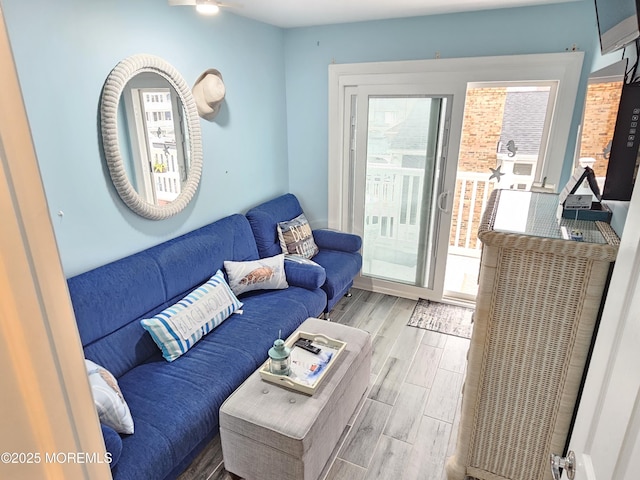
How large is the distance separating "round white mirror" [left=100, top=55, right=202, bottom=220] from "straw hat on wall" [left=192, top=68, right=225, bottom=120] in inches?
3.6

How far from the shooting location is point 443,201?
333 cm

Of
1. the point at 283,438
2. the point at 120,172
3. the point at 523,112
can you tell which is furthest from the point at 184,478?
the point at 523,112

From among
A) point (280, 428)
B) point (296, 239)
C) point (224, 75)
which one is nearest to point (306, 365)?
point (280, 428)

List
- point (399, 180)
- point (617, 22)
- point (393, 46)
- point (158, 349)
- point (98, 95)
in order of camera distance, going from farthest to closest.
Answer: point (399, 180) < point (393, 46) < point (158, 349) < point (98, 95) < point (617, 22)

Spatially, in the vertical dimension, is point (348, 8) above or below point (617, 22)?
above

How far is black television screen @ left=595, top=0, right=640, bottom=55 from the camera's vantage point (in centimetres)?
118

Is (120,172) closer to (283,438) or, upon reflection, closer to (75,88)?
(75,88)

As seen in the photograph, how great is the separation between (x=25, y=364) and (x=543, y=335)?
161cm

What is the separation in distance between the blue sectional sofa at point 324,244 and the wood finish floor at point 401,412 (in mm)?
377

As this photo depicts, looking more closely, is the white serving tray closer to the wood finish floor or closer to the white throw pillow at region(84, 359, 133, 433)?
the wood finish floor

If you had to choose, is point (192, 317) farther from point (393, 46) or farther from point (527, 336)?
point (393, 46)

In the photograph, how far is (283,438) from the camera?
1664 millimetres

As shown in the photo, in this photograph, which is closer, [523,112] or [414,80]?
[414,80]

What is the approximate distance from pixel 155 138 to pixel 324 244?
69.1 inches
